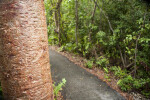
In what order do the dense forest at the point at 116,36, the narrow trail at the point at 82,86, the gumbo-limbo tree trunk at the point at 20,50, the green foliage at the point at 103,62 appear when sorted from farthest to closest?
the green foliage at the point at 103,62, the dense forest at the point at 116,36, the narrow trail at the point at 82,86, the gumbo-limbo tree trunk at the point at 20,50

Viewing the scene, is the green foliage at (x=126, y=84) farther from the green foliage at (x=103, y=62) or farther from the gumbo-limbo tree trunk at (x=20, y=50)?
the gumbo-limbo tree trunk at (x=20, y=50)

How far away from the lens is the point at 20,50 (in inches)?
32.3

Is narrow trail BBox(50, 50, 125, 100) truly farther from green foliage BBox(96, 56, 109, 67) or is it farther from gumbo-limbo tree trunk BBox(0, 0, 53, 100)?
gumbo-limbo tree trunk BBox(0, 0, 53, 100)

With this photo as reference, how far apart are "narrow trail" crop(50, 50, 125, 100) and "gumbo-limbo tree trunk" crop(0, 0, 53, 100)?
14.4ft

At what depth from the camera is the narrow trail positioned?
202 inches

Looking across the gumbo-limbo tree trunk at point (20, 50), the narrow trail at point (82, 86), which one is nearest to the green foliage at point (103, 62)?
the narrow trail at point (82, 86)

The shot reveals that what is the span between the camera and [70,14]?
10.7 meters

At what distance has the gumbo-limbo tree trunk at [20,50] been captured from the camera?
0.81m

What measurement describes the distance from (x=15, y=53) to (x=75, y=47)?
9.90 metres

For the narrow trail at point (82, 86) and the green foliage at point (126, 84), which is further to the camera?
the green foliage at point (126, 84)

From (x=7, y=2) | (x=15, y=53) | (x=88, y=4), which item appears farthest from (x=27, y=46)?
(x=88, y=4)

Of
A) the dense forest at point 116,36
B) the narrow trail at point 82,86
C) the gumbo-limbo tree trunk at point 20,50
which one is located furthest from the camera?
the dense forest at point 116,36

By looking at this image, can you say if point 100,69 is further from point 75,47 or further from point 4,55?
point 4,55

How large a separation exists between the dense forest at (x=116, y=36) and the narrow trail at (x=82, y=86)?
4.06 ft
